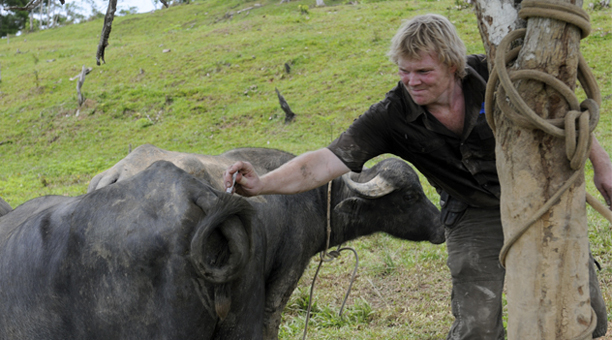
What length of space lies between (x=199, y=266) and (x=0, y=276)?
45.4 inches

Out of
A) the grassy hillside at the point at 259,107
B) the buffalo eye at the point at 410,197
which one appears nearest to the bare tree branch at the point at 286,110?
the grassy hillside at the point at 259,107

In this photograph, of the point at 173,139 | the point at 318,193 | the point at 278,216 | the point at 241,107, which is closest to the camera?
the point at 278,216

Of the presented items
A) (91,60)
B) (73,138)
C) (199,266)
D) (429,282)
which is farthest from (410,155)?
(91,60)

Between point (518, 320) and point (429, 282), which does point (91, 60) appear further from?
point (518, 320)

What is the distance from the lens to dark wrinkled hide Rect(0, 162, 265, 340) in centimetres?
258

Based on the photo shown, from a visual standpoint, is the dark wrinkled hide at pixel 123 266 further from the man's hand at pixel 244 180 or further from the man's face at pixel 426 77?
the man's face at pixel 426 77

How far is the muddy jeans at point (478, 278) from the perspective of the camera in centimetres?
330

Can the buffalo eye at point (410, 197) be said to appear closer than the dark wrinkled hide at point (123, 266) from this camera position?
No

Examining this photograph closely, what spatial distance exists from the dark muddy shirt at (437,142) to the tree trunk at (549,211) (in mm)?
1137

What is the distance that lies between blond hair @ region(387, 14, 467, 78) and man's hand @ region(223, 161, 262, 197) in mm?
1051

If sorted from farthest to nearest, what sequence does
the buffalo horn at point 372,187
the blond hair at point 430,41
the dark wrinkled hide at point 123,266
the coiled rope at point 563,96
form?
1. the buffalo horn at point 372,187
2. the blond hair at point 430,41
3. the dark wrinkled hide at point 123,266
4. the coiled rope at point 563,96

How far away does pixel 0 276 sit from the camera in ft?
9.36

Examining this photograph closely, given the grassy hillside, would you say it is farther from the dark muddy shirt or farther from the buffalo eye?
the dark muddy shirt

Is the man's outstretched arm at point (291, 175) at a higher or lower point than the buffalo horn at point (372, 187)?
higher
